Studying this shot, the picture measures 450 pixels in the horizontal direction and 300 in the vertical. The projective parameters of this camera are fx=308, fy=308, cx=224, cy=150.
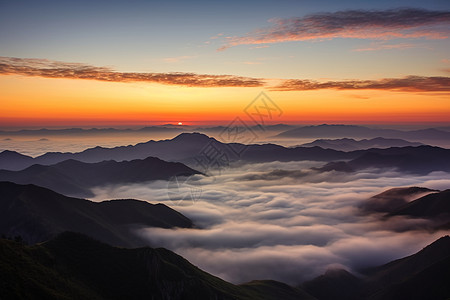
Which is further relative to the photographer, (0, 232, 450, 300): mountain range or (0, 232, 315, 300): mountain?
(0, 232, 450, 300): mountain range

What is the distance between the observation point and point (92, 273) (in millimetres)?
127312

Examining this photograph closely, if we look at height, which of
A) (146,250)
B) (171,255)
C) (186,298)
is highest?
(146,250)

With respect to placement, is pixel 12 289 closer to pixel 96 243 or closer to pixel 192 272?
pixel 96 243

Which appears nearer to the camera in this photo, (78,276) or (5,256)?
(5,256)

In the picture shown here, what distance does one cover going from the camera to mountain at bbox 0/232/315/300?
320ft

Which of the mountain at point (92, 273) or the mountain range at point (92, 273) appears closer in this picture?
the mountain at point (92, 273)

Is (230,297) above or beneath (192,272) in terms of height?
beneath

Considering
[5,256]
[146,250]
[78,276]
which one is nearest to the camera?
[5,256]

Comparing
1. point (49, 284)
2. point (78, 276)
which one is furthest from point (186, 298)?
point (49, 284)

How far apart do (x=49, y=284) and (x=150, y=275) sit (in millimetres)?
42782

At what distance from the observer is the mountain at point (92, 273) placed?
320 feet

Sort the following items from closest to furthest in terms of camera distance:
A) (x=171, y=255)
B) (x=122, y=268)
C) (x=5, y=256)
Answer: (x=5, y=256), (x=122, y=268), (x=171, y=255)

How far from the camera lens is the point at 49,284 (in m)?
104

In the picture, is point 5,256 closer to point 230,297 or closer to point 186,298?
point 186,298
